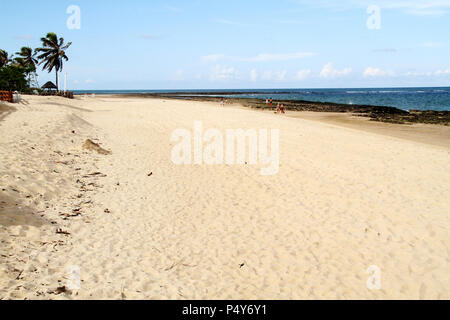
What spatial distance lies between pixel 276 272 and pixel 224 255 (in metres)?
1.23

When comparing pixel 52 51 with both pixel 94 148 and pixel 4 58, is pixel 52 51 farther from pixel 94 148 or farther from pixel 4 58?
pixel 94 148

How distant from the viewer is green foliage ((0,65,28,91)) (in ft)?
157

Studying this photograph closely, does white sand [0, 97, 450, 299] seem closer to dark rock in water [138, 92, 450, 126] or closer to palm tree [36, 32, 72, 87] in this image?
dark rock in water [138, 92, 450, 126]

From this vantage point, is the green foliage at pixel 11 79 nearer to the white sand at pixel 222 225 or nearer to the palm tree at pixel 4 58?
the palm tree at pixel 4 58

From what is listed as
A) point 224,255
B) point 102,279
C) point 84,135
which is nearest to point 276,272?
point 224,255

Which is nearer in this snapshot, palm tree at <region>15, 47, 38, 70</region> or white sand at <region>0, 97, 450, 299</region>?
white sand at <region>0, 97, 450, 299</region>

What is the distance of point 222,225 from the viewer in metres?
8.68

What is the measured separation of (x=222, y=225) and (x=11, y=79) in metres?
54.9
